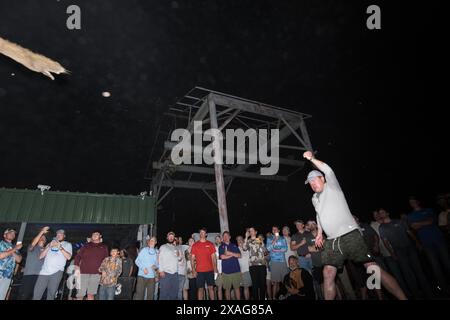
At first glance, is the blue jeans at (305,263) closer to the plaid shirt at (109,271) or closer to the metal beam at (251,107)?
the plaid shirt at (109,271)

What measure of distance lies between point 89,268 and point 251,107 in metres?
7.44

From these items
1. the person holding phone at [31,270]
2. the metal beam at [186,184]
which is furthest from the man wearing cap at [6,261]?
the metal beam at [186,184]

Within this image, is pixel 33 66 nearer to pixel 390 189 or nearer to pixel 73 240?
pixel 390 189

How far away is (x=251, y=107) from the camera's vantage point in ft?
31.0

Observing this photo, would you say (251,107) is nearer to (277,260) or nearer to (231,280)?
(277,260)

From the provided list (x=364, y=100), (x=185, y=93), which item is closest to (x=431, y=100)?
(x=364, y=100)

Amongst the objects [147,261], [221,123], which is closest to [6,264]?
[147,261]

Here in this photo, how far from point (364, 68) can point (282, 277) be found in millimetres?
6791

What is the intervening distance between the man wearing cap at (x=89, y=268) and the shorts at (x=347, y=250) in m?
5.90

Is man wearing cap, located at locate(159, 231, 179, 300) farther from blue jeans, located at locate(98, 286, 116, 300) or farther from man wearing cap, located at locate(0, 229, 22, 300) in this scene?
man wearing cap, located at locate(0, 229, 22, 300)

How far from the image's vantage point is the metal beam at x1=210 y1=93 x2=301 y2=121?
8820 millimetres

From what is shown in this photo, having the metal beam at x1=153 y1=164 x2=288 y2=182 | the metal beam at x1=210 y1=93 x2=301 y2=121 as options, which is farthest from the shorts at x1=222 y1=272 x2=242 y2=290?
the metal beam at x1=153 y1=164 x2=288 y2=182

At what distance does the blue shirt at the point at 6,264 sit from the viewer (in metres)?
5.38

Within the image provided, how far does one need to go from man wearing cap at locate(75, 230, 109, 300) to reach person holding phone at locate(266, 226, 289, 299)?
4612mm
